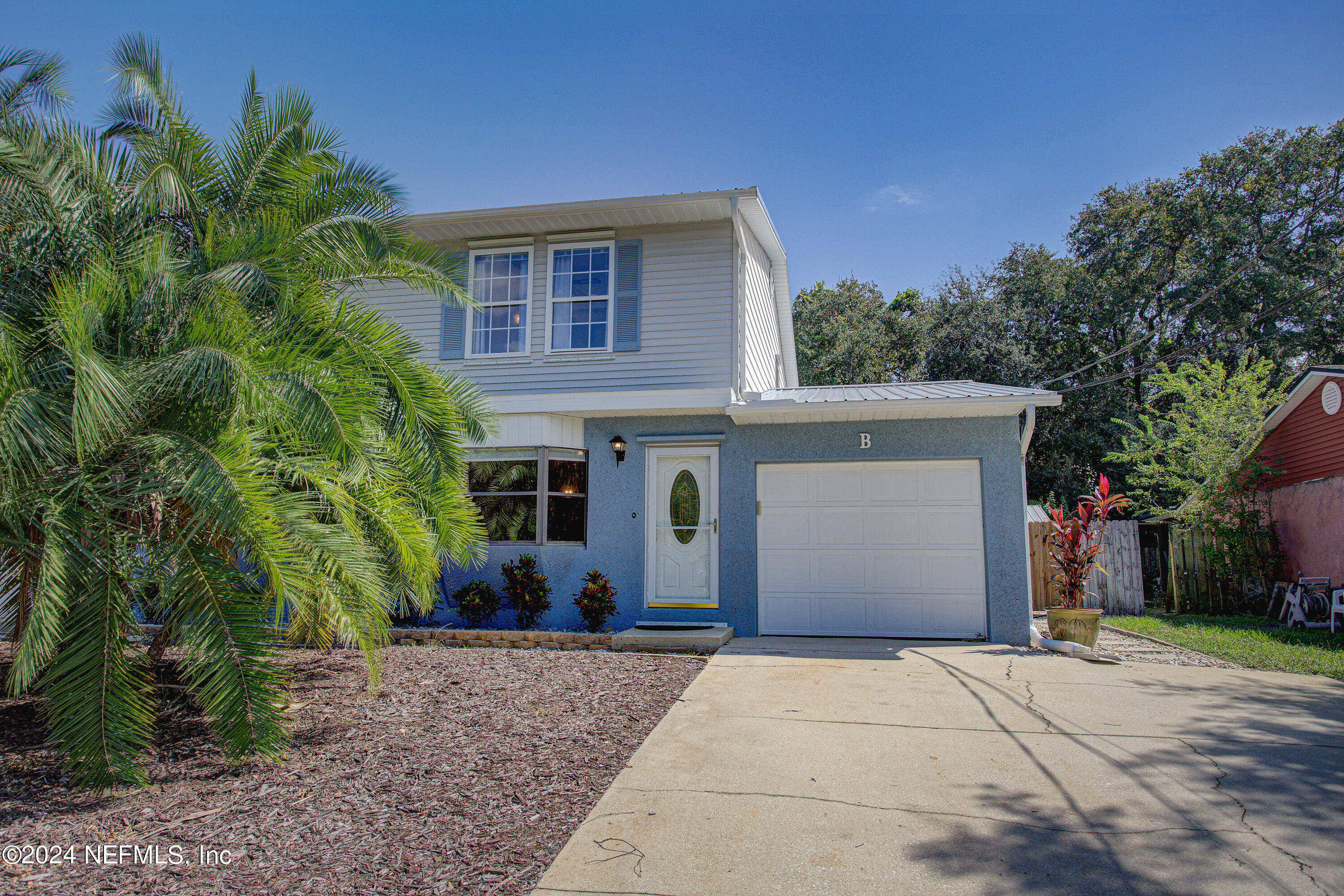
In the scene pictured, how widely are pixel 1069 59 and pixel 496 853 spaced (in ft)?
48.0

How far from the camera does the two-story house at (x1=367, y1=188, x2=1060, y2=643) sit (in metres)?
8.51

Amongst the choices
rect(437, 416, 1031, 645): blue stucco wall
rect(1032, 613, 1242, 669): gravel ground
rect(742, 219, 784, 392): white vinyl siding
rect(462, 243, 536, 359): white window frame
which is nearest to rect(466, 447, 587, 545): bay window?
rect(437, 416, 1031, 645): blue stucco wall

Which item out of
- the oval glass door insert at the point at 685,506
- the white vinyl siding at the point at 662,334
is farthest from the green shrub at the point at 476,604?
the white vinyl siding at the point at 662,334

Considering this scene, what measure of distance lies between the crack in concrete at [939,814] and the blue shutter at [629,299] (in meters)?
6.35

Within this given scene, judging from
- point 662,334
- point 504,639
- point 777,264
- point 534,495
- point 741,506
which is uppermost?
point 777,264

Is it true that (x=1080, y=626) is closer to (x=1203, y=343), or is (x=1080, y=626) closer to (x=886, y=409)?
(x=886, y=409)

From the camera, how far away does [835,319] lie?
24203 mm

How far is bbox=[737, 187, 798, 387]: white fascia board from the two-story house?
98 millimetres

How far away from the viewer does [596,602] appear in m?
8.76

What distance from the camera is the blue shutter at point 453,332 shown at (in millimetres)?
9914

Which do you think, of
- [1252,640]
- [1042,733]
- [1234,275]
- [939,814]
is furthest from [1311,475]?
[939,814]

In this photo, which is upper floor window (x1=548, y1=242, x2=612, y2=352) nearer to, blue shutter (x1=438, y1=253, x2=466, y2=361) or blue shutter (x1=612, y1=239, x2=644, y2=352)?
blue shutter (x1=612, y1=239, x2=644, y2=352)

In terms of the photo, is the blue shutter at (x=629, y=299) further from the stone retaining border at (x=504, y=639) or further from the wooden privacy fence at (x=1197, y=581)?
the wooden privacy fence at (x=1197, y=581)

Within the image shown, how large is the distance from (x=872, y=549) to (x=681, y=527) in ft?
7.60
